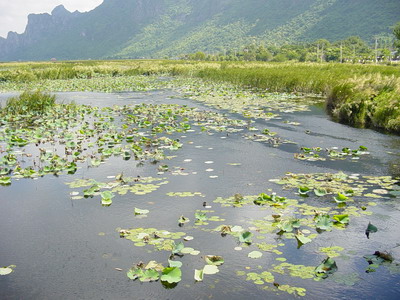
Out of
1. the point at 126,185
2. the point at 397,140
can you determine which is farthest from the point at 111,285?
the point at 397,140

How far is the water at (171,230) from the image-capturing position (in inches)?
158

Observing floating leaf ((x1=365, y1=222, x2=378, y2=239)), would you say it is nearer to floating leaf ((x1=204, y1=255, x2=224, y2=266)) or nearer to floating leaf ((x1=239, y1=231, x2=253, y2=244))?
floating leaf ((x1=239, y1=231, x2=253, y2=244))

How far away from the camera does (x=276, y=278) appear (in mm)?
4164

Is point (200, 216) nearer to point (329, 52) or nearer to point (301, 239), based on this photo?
point (301, 239)

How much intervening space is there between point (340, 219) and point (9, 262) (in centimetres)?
467

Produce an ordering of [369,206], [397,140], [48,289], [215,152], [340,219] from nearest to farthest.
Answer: [48,289]
[340,219]
[369,206]
[215,152]
[397,140]

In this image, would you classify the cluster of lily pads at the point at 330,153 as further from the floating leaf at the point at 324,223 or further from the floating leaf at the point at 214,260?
the floating leaf at the point at 214,260

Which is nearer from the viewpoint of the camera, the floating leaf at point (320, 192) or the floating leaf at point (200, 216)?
the floating leaf at point (200, 216)

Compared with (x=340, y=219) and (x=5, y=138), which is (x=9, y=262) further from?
(x=5, y=138)

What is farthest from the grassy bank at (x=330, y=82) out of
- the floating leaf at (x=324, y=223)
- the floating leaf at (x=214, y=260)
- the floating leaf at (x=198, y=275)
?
the floating leaf at (x=198, y=275)

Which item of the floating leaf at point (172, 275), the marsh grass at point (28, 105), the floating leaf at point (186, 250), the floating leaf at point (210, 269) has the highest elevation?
the marsh grass at point (28, 105)

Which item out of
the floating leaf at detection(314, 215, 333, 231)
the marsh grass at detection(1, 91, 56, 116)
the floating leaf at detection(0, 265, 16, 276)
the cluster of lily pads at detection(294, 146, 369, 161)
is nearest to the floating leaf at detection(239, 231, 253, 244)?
the floating leaf at detection(314, 215, 333, 231)

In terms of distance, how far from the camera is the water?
4.02m

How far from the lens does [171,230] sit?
530 cm
